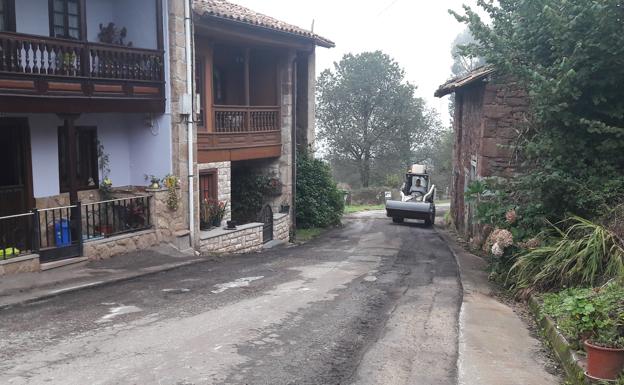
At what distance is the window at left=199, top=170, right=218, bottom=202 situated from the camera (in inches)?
596

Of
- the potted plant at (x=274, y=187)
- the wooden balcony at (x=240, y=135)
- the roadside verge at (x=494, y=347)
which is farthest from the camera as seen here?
the potted plant at (x=274, y=187)

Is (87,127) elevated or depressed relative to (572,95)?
depressed

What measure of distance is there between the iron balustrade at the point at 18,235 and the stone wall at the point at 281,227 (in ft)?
25.6

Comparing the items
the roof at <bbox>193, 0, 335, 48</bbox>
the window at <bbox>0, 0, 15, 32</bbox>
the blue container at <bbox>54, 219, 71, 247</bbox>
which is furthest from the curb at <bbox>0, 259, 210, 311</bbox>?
the roof at <bbox>193, 0, 335, 48</bbox>

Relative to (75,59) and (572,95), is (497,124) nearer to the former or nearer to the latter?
(572,95)

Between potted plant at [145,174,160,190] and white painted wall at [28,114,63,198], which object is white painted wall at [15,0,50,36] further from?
potted plant at [145,174,160,190]

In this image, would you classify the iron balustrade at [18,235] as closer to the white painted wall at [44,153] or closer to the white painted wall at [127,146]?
the white painted wall at [44,153]

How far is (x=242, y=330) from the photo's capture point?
6.91m

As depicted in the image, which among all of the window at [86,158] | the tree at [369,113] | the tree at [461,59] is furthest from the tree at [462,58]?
the window at [86,158]

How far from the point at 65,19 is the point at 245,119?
5811 millimetres

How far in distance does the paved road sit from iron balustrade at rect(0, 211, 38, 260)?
1604 millimetres

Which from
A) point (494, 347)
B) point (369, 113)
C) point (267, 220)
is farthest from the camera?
point (369, 113)

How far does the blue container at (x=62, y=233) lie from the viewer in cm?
1025

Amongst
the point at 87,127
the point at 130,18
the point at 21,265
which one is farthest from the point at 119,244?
the point at 130,18
